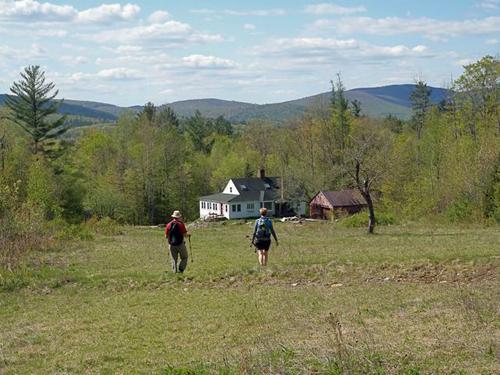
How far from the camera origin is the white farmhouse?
8125 cm

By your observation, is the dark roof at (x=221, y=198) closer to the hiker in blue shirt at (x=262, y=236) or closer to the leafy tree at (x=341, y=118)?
the leafy tree at (x=341, y=118)

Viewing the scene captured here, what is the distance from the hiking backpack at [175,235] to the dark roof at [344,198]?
159ft

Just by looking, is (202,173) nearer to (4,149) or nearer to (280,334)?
(4,149)

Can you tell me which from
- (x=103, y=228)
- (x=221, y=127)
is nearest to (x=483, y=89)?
→ (x=103, y=228)

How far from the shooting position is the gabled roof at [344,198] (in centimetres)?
6625

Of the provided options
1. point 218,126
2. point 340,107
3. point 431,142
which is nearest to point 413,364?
point 431,142

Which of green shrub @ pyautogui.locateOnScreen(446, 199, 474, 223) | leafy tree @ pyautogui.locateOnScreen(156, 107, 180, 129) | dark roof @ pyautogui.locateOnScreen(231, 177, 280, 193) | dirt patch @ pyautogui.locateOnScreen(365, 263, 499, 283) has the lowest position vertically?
green shrub @ pyautogui.locateOnScreen(446, 199, 474, 223)

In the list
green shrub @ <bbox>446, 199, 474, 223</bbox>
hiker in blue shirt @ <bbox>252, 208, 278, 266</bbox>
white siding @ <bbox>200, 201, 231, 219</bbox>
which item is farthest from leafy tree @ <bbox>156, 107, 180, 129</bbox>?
hiker in blue shirt @ <bbox>252, 208, 278, 266</bbox>

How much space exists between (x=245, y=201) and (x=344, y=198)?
60.5ft

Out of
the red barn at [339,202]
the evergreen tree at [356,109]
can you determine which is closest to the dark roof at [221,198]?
the red barn at [339,202]

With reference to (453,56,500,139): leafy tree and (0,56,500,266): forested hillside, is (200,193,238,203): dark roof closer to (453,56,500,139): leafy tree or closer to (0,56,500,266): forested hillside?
(0,56,500,266): forested hillside

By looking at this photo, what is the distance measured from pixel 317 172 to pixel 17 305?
60.2 m

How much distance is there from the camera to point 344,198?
6700 cm

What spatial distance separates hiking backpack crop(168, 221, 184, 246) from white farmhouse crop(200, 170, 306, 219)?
61.5 metres
